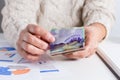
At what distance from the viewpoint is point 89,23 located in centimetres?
93

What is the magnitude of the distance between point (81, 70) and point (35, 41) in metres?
0.16

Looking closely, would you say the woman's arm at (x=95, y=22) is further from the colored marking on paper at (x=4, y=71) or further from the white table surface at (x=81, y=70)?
the colored marking on paper at (x=4, y=71)

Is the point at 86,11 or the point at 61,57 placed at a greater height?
the point at 86,11

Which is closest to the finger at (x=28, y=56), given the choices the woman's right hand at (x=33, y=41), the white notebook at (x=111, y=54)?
the woman's right hand at (x=33, y=41)

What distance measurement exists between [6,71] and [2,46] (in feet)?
0.89

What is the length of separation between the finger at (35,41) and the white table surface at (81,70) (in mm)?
79

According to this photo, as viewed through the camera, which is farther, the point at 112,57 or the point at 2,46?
the point at 2,46

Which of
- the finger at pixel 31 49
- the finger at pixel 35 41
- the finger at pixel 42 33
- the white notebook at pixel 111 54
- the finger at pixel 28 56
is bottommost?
the white notebook at pixel 111 54

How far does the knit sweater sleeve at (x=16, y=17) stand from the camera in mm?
854

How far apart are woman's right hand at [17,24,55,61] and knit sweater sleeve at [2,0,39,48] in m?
0.08

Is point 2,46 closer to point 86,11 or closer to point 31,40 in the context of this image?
point 31,40

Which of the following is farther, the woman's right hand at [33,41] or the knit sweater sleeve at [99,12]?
the knit sweater sleeve at [99,12]

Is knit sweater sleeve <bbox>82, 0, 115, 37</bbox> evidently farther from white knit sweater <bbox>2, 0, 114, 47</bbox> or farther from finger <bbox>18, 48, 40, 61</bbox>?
finger <bbox>18, 48, 40, 61</bbox>

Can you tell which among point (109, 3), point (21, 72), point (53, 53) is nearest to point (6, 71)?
point (21, 72)
